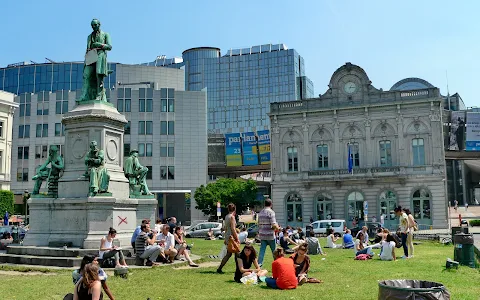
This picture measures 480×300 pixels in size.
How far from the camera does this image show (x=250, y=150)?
67.5 meters

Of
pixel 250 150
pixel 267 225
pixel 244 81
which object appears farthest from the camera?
pixel 244 81

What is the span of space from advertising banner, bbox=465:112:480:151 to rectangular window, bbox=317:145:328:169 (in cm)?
1686

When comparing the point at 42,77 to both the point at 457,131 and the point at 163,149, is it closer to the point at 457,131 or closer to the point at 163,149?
the point at 163,149

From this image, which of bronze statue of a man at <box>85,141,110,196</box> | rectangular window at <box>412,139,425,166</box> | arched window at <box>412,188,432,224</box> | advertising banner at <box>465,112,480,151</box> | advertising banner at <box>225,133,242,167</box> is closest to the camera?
bronze statue of a man at <box>85,141,110,196</box>

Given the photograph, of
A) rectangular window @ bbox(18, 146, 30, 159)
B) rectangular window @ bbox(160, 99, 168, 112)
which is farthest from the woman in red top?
rectangular window @ bbox(18, 146, 30, 159)

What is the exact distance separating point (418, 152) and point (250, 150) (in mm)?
25742

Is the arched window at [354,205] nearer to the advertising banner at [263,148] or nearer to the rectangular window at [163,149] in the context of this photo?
the advertising banner at [263,148]

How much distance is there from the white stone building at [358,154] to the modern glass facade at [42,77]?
177 ft

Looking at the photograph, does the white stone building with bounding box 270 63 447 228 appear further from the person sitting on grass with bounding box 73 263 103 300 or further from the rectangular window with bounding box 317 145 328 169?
the person sitting on grass with bounding box 73 263 103 300

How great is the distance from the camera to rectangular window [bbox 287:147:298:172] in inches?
2035

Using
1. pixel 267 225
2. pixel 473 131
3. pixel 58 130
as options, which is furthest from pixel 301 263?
pixel 58 130

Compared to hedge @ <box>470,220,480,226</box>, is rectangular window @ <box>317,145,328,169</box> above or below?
above

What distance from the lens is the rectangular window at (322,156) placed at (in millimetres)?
50594

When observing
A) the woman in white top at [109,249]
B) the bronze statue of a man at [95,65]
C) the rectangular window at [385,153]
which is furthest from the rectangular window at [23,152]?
the woman in white top at [109,249]
